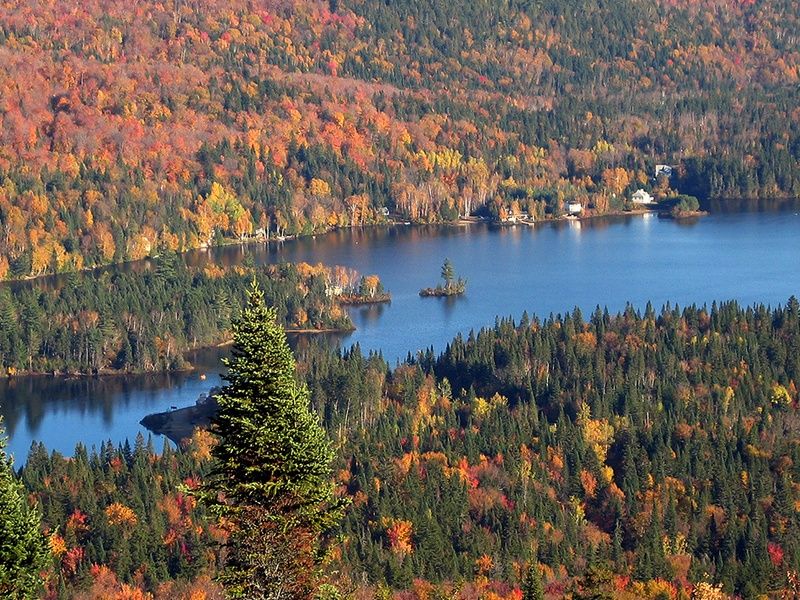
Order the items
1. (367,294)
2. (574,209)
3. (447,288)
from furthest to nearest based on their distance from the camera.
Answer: (574,209)
(447,288)
(367,294)

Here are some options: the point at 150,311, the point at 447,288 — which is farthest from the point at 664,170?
the point at 150,311

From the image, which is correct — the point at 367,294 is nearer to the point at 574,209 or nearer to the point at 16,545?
the point at 574,209

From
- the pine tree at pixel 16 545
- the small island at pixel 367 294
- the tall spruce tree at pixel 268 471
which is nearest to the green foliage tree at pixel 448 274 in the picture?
the small island at pixel 367 294

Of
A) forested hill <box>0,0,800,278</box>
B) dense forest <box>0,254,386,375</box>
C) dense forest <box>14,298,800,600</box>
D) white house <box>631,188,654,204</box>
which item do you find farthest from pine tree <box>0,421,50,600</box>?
white house <box>631,188,654,204</box>

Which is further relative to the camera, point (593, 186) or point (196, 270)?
point (593, 186)

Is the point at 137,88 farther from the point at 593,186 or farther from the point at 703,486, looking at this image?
the point at 703,486

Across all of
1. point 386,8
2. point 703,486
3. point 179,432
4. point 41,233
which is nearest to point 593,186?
point 386,8
